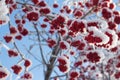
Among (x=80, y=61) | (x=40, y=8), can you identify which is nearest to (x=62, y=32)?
(x=40, y=8)

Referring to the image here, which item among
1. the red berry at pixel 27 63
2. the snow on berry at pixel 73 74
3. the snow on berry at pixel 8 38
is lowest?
the snow on berry at pixel 73 74

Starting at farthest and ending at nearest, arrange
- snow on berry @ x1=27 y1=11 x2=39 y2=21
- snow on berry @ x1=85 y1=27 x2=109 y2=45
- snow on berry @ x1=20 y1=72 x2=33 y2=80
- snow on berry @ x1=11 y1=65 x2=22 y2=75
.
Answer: snow on berry @ x1=20 y1=72 x2=33 y2=80 → snow on berry @ x1=11 y1=65 x2=22 y2=75 → snow on berry @ x1=27 y1=11 x2=39 y2=21 → snow on berry @ x1=85 y1=27 x2=109 y2=45

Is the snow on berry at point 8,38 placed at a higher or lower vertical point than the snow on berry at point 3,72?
higher

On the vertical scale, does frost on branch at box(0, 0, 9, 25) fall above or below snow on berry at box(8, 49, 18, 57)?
below

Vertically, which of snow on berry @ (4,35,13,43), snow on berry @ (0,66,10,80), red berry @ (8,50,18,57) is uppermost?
snow on berry @ (4,35,13,43)

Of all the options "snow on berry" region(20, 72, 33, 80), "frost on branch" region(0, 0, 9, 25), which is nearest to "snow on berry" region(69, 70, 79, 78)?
"snow on berry" region(20, 72, 33, 80)

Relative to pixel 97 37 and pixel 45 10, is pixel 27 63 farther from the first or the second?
pixel 97 37

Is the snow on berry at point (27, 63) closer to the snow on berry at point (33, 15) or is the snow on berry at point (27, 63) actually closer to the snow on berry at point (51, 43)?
the snow on berry at point (51, 43)

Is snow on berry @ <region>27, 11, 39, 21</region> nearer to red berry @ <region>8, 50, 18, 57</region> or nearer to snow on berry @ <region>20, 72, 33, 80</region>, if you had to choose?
red berry @ <region>8, 50, 18, 57</region>

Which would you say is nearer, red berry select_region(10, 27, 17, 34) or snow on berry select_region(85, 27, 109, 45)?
snow on berry select_region(85, 27, 109, 45)

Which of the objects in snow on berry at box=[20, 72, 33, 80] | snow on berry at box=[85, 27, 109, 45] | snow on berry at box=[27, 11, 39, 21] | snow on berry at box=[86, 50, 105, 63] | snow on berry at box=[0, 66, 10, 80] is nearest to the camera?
snow on berry at box=[85, 27, 109, 45]

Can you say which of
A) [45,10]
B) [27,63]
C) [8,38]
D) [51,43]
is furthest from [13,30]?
[51,43]

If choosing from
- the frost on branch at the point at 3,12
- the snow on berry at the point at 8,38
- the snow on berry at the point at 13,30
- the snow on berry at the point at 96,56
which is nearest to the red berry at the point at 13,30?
the snow on berry at the point at 13,30

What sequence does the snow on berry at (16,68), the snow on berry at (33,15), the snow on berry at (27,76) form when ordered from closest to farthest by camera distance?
1. the snow on berry at (33,15)
2. the snow on berry at (16,68)
3. the snow on berry at (27,76)
